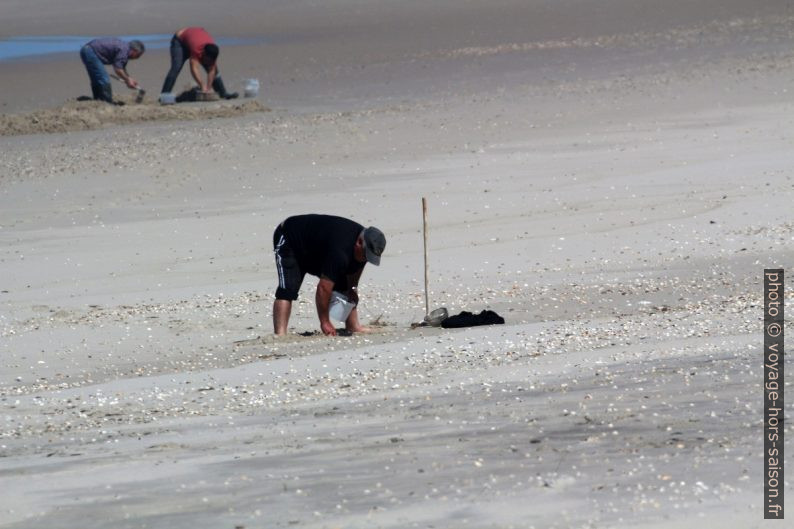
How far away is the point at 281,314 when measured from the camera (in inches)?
412

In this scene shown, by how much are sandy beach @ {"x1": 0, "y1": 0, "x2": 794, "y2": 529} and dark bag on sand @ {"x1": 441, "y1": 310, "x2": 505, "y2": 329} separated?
24cm

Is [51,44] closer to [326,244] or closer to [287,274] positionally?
[287,274]

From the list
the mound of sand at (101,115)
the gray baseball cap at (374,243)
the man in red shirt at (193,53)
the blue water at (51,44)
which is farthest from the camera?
the blue water at (51,44)

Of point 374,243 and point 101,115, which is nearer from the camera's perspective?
point 374,243

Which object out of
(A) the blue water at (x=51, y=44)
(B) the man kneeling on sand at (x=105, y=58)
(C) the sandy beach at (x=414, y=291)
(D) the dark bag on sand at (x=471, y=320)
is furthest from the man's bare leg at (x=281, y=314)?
(A) the blue water at (x=51, y=44)

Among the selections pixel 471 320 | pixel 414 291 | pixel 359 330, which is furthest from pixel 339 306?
pixel 414 291

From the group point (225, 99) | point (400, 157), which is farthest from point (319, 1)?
point (400, 157)

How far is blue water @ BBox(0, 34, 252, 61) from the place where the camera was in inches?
1237

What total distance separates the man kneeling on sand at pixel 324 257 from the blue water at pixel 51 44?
2148 centimetres

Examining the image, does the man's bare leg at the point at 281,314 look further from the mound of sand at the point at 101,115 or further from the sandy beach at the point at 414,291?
the mound of sand at the point at 101,115

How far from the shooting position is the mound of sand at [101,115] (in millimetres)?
21172

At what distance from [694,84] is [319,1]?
17.6 m

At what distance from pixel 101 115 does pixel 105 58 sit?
1287 mm

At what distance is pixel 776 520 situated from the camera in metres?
→ 5.59
